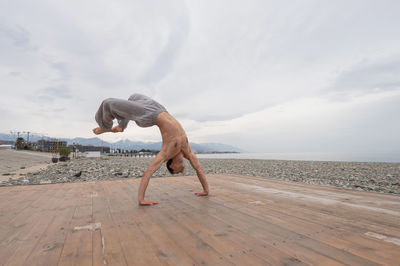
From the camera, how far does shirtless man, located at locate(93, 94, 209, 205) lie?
3.65 meters

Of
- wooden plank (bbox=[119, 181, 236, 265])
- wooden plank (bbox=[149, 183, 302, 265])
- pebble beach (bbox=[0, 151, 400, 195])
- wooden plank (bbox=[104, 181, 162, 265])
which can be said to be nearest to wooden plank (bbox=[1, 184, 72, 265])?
wooden plank (bbox=[104, 181, 162, 265])

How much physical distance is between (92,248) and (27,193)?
3.71 meters

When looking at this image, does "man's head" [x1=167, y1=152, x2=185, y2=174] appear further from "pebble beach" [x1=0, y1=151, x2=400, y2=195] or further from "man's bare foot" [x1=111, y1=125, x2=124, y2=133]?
"pebble beach" [x1=0, y1=151, x2=400, y2=195]

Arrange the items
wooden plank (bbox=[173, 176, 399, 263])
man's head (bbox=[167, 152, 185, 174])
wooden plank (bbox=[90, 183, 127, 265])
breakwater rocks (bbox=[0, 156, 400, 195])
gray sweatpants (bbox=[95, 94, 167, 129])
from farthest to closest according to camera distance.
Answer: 1. breakwater rocks (bbox=[0, 156, 400, 195])
2. man's head (bbox=[167, 152, 185, 174])
3. gray sweatpants (bbox=[95, 94, 167, 129])
4. wooden plank (bbox=[173, 176, 399, 263])
5. wooden plank (bbox=[90, 183, 127, 265])

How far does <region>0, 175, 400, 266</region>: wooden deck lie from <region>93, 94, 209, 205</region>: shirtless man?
25.3 inches

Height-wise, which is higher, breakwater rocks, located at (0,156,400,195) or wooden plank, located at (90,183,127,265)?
wooden plank, located at (90,183,127,265)

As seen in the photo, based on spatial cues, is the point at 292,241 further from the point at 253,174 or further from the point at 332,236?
the point at 253,174

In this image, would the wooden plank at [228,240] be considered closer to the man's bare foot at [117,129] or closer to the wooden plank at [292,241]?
the wooden plank at [292,241]

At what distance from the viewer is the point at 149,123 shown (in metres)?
3.82

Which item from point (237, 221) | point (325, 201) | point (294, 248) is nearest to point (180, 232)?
point (237, 221)

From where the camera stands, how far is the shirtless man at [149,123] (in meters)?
3.65

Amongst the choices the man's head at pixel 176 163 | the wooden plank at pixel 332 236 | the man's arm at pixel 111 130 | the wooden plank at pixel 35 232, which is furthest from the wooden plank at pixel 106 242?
the wooden plank at pixel 332 236

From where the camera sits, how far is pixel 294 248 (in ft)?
6.42

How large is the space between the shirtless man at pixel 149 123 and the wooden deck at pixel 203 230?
642 millimetres
